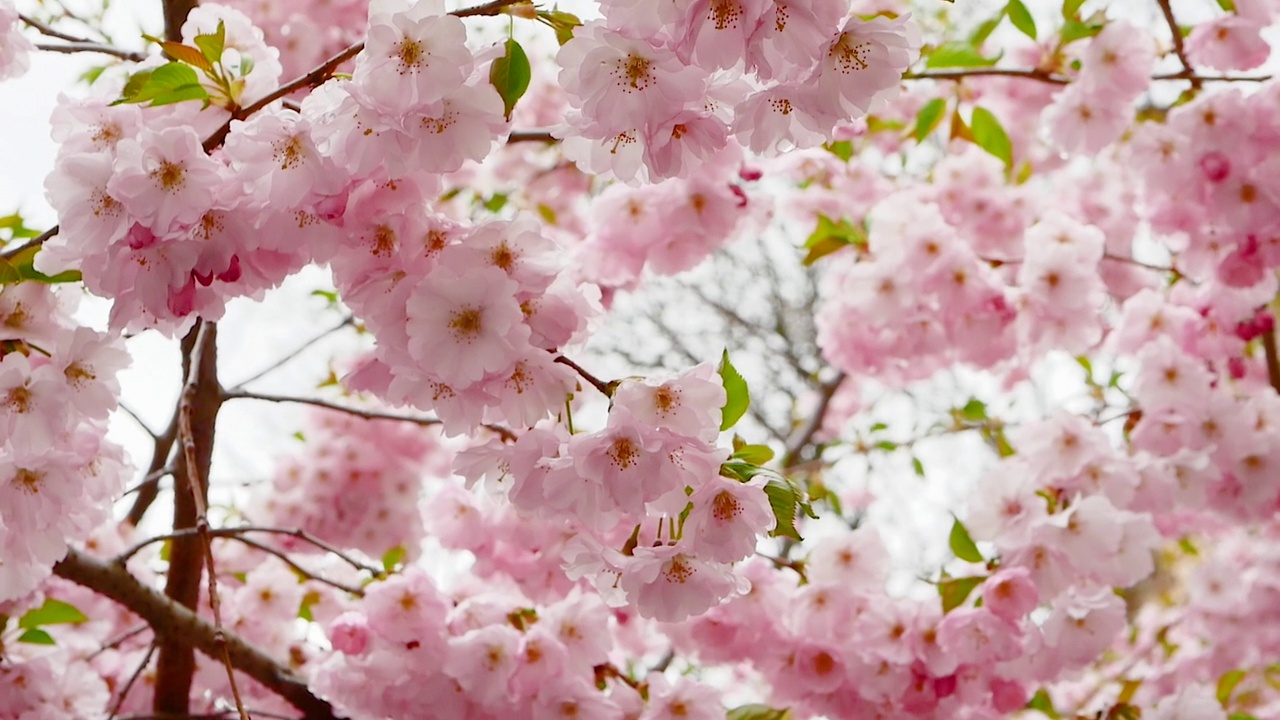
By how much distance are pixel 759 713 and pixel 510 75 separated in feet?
4.49

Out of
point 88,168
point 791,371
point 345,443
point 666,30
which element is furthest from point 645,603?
point 791,371

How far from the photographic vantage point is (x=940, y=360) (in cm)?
255

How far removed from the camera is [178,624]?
1.68 meters

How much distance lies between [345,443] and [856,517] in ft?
10.6

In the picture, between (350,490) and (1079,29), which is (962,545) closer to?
(1079,29)

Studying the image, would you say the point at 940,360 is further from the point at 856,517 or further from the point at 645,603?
the point at 856,517

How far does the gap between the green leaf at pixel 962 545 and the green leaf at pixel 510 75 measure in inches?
48.9

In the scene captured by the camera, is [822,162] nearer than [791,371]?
Yes

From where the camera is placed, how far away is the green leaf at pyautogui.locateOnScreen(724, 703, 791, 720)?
1.93 metres

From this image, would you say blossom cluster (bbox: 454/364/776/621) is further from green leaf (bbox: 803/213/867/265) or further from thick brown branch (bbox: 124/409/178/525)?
green leaf (bbox: 803/213/867/265)

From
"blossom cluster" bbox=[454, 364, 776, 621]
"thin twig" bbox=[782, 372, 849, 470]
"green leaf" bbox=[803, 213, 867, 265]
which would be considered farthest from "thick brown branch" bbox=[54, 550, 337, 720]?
"thin twig" bbox=[782, 372, 849, 470]

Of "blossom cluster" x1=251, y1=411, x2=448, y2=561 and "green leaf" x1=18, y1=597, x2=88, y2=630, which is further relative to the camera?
"blossom cluster" x1=251, y1=411, x2=448, y2=561

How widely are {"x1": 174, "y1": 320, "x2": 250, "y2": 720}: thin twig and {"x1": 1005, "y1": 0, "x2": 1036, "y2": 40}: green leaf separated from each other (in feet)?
4.96

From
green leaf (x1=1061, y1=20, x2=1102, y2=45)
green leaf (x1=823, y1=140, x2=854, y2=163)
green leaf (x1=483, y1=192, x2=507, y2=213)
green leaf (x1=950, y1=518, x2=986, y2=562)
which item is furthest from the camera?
green leaf (x1=483, y1=192, x2=507, y2=213)
